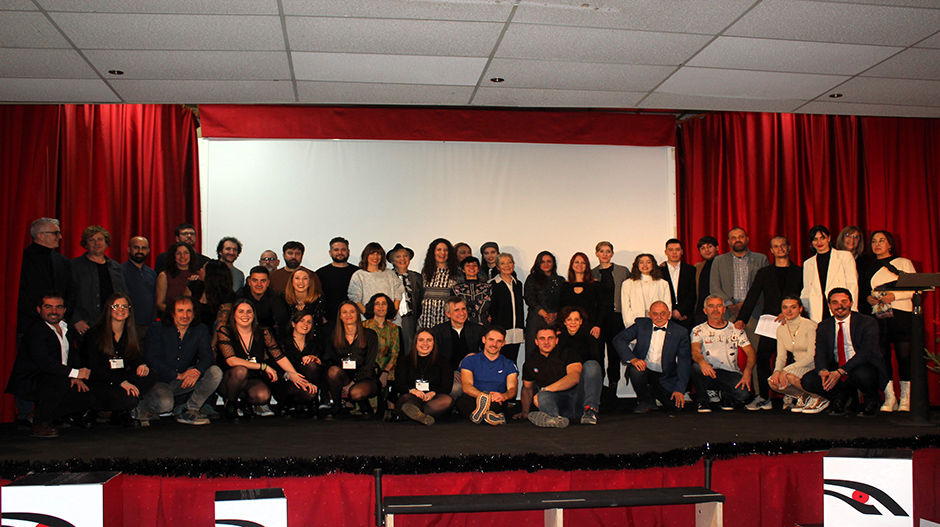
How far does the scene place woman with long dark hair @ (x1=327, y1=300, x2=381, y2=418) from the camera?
4504mm

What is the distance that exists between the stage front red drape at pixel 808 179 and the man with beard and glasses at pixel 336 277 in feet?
10.0

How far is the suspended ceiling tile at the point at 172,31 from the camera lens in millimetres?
3416

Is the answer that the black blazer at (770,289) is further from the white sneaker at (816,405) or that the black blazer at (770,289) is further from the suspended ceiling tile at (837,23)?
Result: the suspended ceiling tile at (837,23)

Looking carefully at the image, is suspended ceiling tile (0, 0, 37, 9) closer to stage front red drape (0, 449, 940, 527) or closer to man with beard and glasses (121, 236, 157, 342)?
man with beard and glasses (121, 236, 157, 342)

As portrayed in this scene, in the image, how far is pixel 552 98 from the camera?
4910 millimetres

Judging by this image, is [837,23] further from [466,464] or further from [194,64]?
[194,64]

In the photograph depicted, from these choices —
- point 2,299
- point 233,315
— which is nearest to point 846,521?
point 233,315

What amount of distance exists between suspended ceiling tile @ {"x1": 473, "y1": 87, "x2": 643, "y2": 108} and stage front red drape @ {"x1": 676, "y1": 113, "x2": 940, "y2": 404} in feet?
5.01

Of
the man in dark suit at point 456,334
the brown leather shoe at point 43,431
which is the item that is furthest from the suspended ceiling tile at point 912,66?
the brown leather shoe at point 43,431

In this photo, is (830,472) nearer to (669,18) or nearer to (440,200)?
(669,18)

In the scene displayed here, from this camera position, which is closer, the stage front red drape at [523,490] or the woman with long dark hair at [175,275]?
the stage front red drape at [523,490]

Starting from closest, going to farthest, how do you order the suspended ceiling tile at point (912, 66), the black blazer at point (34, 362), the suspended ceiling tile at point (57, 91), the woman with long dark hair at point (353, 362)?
the black blazer at point (34, 362) < the suspended ceiling tile at point (912, 66) < the suspended ceiling tile at point (57, 91) < the woman with long dark hair at point (353, 362)

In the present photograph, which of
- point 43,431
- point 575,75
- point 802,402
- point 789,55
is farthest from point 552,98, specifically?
point 43,431

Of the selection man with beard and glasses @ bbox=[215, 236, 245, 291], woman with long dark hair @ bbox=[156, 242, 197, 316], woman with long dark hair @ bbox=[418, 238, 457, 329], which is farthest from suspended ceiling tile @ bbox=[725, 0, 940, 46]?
woman with long dark hair @ bbox=[156, 242, 197, 316]
